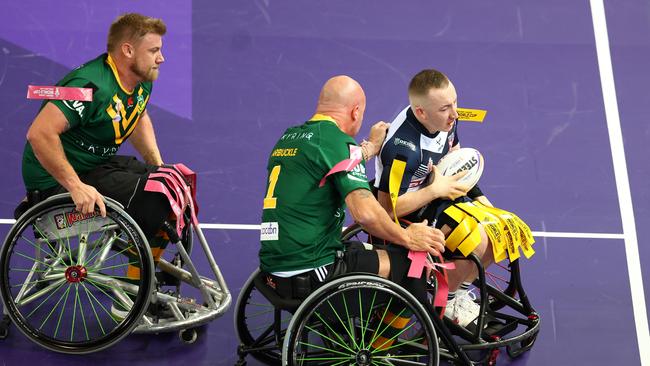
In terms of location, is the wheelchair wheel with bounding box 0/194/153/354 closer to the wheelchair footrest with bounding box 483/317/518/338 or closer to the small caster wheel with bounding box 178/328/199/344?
the small caster wheel with bounding box 178/328/199/344

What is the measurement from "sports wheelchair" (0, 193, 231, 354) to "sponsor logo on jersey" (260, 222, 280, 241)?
0.63 m

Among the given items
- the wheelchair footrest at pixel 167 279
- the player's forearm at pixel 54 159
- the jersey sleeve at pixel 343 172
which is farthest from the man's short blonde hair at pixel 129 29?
the jersey sleeve at pixel 343 172

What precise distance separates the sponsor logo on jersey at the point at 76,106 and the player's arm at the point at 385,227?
1.57 m

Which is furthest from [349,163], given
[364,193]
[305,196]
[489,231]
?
[489,231]

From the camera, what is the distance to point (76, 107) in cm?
545

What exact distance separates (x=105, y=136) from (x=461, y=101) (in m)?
3.27

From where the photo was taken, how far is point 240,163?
7430 mm

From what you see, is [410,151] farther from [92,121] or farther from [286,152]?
[92,121]

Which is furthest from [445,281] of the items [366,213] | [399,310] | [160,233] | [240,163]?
[240,163]

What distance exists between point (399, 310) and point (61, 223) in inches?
72.5

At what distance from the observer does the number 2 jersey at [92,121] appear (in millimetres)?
5504

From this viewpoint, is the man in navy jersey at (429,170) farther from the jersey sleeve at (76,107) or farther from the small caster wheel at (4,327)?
the small caster wheel at (4,327)

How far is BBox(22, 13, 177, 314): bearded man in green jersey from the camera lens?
17.6ft

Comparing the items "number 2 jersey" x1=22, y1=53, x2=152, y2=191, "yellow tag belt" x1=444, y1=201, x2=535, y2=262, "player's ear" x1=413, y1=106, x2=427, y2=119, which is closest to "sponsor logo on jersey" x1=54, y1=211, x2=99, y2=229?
"number 2 jersey" x1=22, y1=53, x2=152, y2=191
